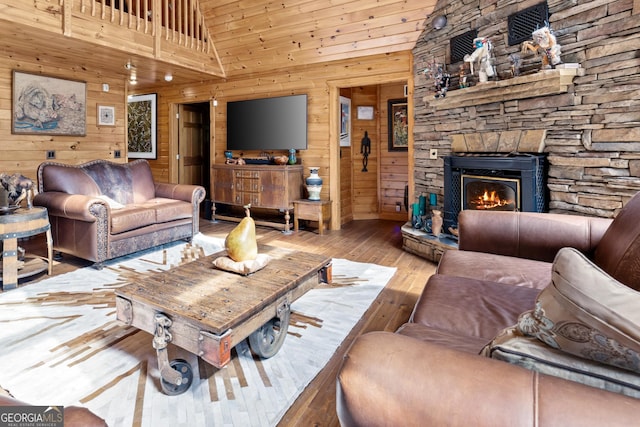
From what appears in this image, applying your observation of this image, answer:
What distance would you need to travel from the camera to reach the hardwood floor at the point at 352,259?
1558 mm

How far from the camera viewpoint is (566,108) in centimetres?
288

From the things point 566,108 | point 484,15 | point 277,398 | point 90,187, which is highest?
point 484,15

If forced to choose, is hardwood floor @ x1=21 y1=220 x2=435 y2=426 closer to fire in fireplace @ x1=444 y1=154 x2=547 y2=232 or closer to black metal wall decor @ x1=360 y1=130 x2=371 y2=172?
fire in fireplace @ x1=444 y1=154 x2=547 y2=232

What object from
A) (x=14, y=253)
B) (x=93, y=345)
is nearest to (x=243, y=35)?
(x=14, y=253)

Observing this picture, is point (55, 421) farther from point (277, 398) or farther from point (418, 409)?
point (277, 398)

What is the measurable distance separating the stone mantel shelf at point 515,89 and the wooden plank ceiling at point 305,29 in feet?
3.87

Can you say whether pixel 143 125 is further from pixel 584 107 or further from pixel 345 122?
pixel 584 107

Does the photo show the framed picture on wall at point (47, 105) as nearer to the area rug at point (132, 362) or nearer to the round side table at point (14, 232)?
the round side table at point (14, 232)

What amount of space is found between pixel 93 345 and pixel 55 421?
5.31 ft

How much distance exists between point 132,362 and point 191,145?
238 inches

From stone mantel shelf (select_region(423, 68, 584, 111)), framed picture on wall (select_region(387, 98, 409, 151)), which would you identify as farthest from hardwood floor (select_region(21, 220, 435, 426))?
stone mantel shelf (select_region(423, 68, 584, 111))

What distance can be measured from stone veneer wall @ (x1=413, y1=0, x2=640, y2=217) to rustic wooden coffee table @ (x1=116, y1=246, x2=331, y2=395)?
2.22 meters

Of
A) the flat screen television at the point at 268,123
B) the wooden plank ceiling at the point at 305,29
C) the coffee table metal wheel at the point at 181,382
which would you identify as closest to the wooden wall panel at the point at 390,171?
the wooden plank ceiling at the point at 305,29

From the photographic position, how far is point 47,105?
4.98m
